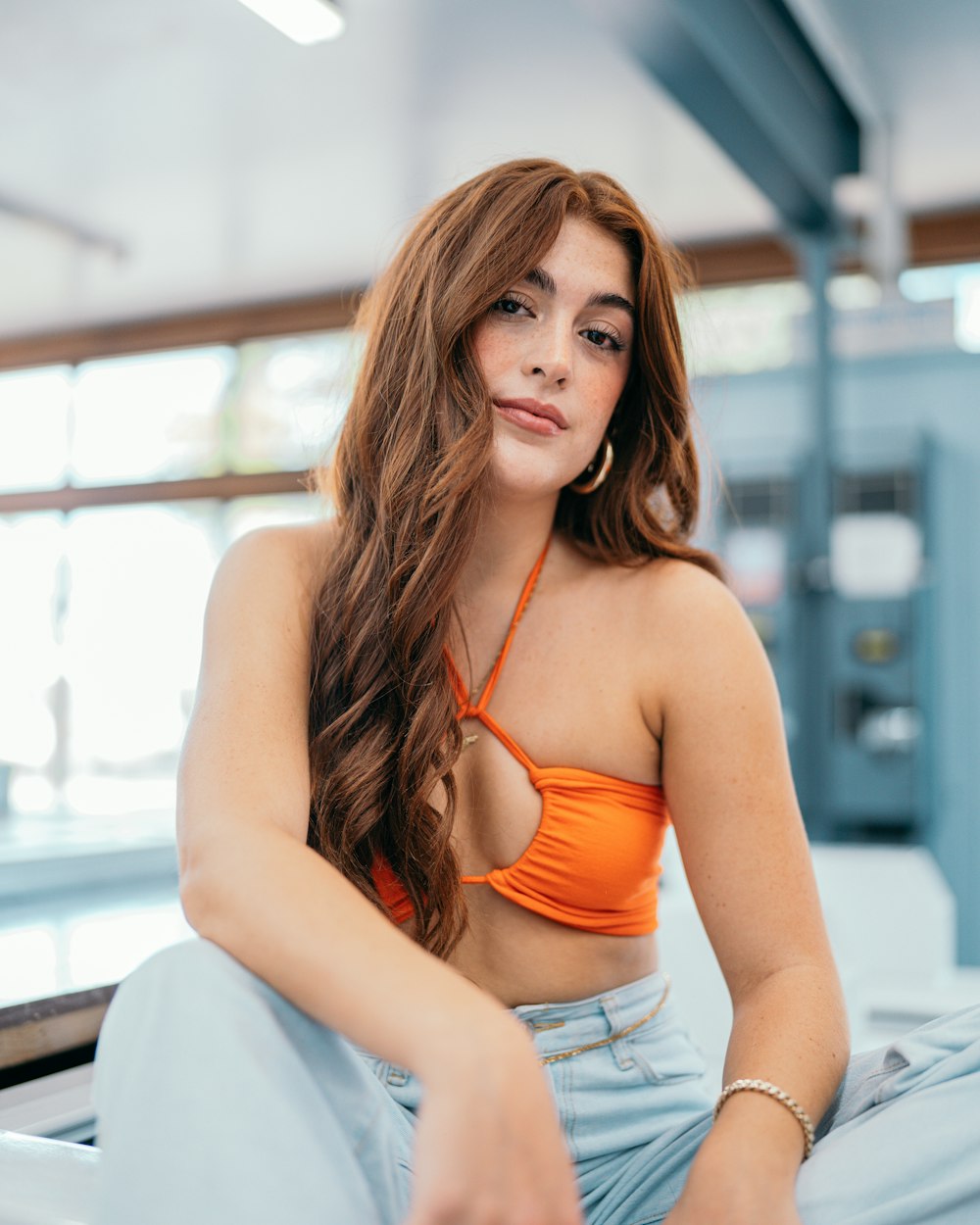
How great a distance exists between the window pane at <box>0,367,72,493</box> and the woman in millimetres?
2071

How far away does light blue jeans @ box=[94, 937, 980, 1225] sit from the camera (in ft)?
2.53

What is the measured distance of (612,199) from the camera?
4.44ft

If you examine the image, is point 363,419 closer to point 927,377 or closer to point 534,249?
point 534,249

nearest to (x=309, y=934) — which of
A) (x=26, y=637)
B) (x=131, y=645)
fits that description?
(x=26, y=637)

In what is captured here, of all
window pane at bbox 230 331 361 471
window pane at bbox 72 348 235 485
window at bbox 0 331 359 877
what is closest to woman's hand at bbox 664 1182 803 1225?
window at bbox 0 331 359 877

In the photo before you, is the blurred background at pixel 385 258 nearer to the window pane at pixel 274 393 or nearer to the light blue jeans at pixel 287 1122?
the window pane at pixel 274 393

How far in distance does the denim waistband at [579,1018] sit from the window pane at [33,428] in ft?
7.85

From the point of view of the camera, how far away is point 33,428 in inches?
136

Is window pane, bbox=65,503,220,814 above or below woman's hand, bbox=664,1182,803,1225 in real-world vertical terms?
above

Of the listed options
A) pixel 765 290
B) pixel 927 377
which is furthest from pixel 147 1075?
pixel 765 290

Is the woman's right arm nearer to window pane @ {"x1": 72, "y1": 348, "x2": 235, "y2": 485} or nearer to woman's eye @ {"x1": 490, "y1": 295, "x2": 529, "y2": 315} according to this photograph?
woman's eye @ {"x1": 490, "y1": 295, "x2": 529, "y2": 315}

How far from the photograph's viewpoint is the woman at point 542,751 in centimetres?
93

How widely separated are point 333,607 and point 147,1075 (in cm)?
53

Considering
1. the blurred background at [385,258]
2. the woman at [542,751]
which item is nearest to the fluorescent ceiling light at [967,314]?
the blurred background at [385,258]
